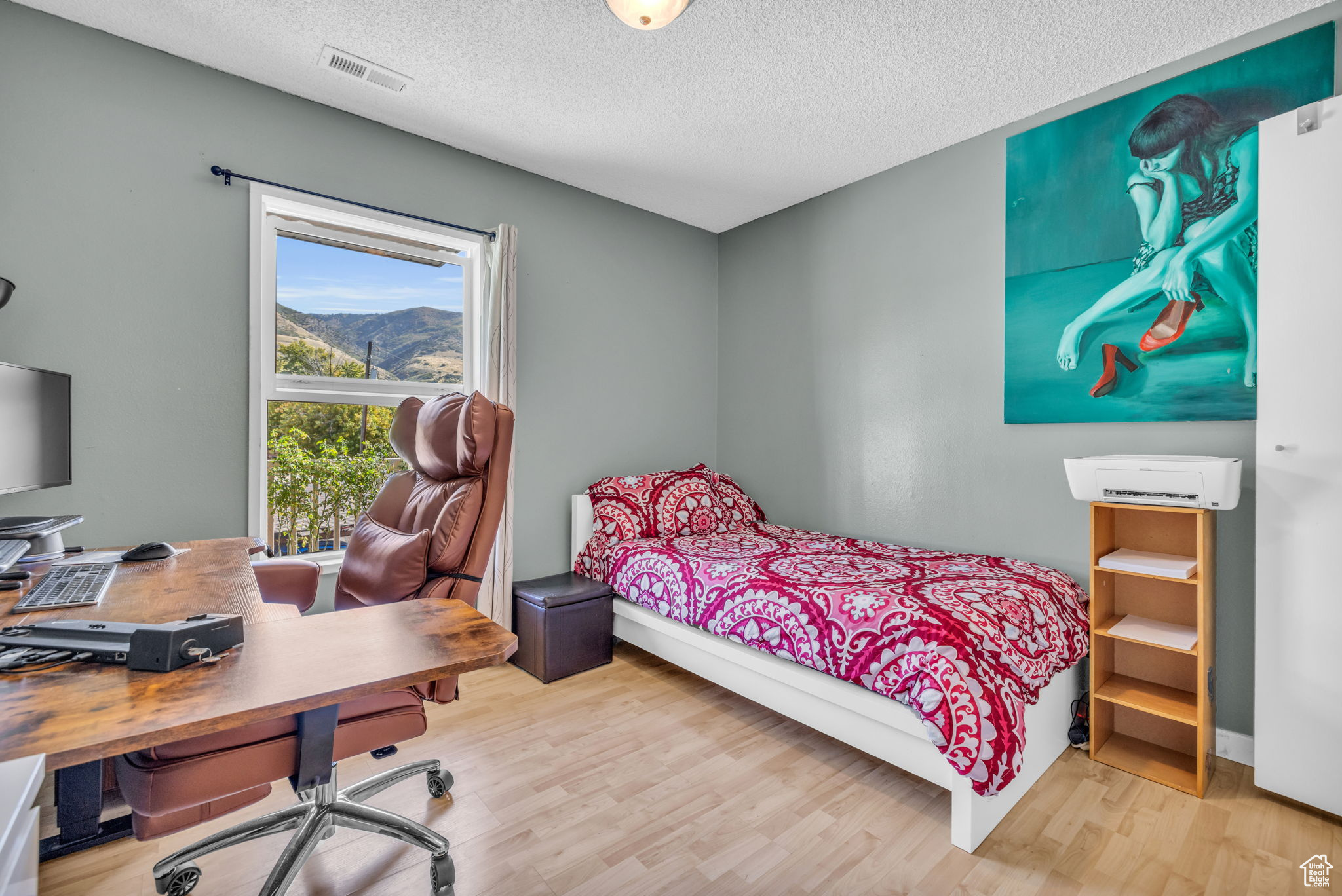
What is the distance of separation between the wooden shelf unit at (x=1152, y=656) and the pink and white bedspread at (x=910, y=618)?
0.14m

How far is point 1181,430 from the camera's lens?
2346mm

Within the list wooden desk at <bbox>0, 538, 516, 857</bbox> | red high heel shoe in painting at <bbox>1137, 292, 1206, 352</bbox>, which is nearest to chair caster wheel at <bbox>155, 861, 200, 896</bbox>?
wooden desk at <bbox>0, 538, 516, 857</bbox>

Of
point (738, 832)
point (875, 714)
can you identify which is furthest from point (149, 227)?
point (875, 714)

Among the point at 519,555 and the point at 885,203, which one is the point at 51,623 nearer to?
the point at 519,555

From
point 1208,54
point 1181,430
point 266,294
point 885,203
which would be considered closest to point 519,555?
point 266,294

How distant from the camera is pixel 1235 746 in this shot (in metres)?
2.21

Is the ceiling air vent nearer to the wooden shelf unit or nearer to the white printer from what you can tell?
the white printer

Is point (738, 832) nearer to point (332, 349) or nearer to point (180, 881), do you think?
point (180, 881)

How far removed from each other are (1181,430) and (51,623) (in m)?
3.31

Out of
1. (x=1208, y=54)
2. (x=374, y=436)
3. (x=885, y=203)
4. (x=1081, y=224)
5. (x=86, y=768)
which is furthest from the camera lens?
(x=885, y=203)

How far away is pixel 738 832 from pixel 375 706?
3.69ft

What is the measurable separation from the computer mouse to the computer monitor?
1.05ft

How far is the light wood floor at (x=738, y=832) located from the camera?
5.24 feet

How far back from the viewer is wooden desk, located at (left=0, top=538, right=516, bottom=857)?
746mm
